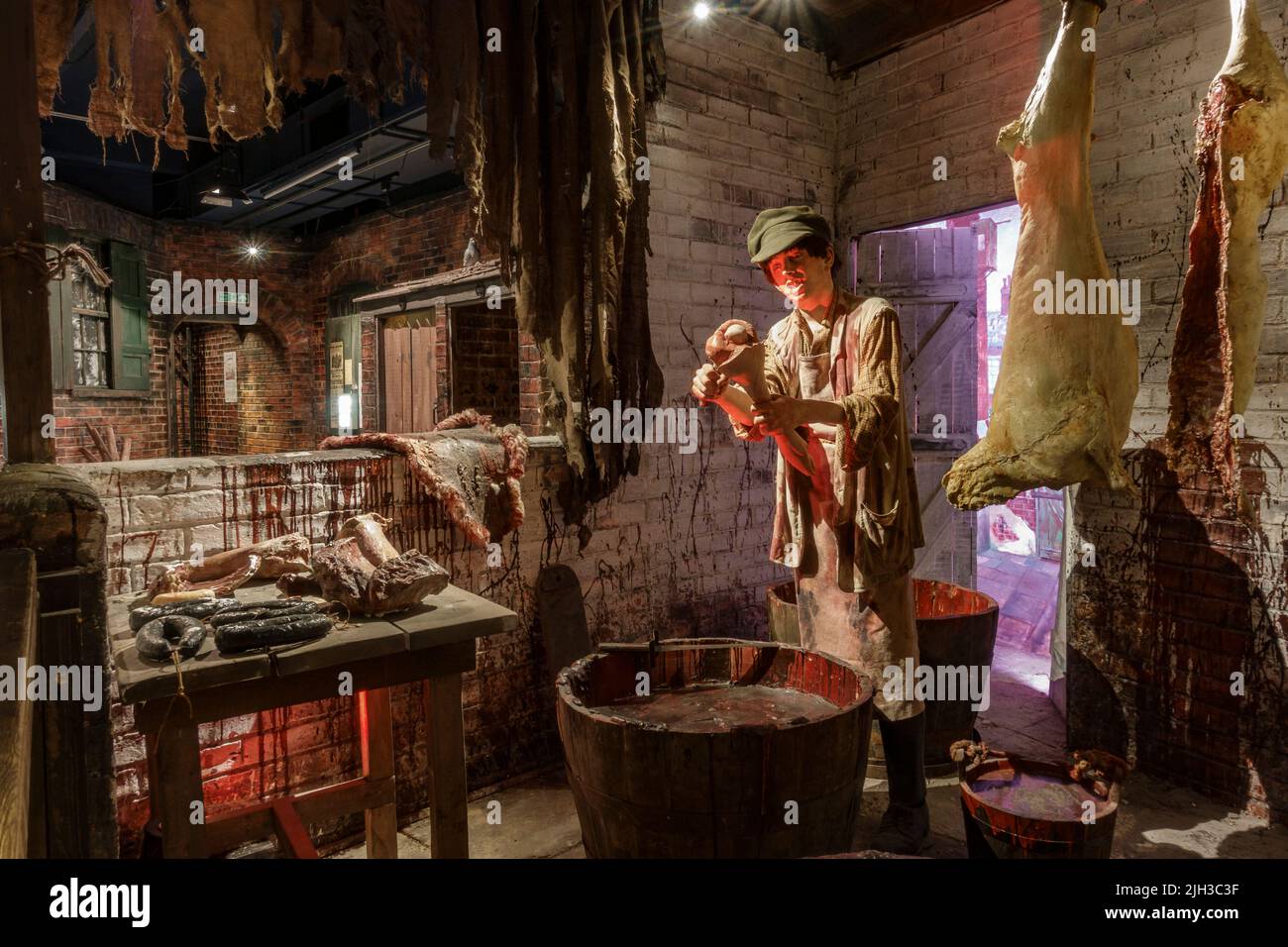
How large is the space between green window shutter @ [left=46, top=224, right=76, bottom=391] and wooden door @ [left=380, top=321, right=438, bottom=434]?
10.4 feet

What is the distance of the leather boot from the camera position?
306cm

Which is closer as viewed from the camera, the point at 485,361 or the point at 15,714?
the point at 15,714

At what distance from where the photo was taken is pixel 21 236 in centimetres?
207

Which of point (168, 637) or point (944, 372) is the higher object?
point (944, 372)

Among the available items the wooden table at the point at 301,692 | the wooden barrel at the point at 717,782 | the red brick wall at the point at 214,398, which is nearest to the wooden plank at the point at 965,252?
the wooden barrel at the point at 717,782

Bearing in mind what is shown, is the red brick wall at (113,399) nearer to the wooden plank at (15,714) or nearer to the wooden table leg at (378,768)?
the wooden table leg at (378,768)

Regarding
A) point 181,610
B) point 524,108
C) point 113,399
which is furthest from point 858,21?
point 113,399

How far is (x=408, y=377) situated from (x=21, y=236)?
6.94m

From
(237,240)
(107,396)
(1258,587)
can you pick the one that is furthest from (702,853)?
(237,240)

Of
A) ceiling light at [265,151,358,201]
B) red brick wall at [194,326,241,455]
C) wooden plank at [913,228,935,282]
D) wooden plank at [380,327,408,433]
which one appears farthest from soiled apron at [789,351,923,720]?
red brick wall at [194,326,241,455]

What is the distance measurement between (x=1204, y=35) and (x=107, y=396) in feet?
33.7

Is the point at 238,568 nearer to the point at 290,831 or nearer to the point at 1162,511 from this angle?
the point at 290,831

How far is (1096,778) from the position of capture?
8.79ft

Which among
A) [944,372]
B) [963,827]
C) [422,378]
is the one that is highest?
[422,378]
